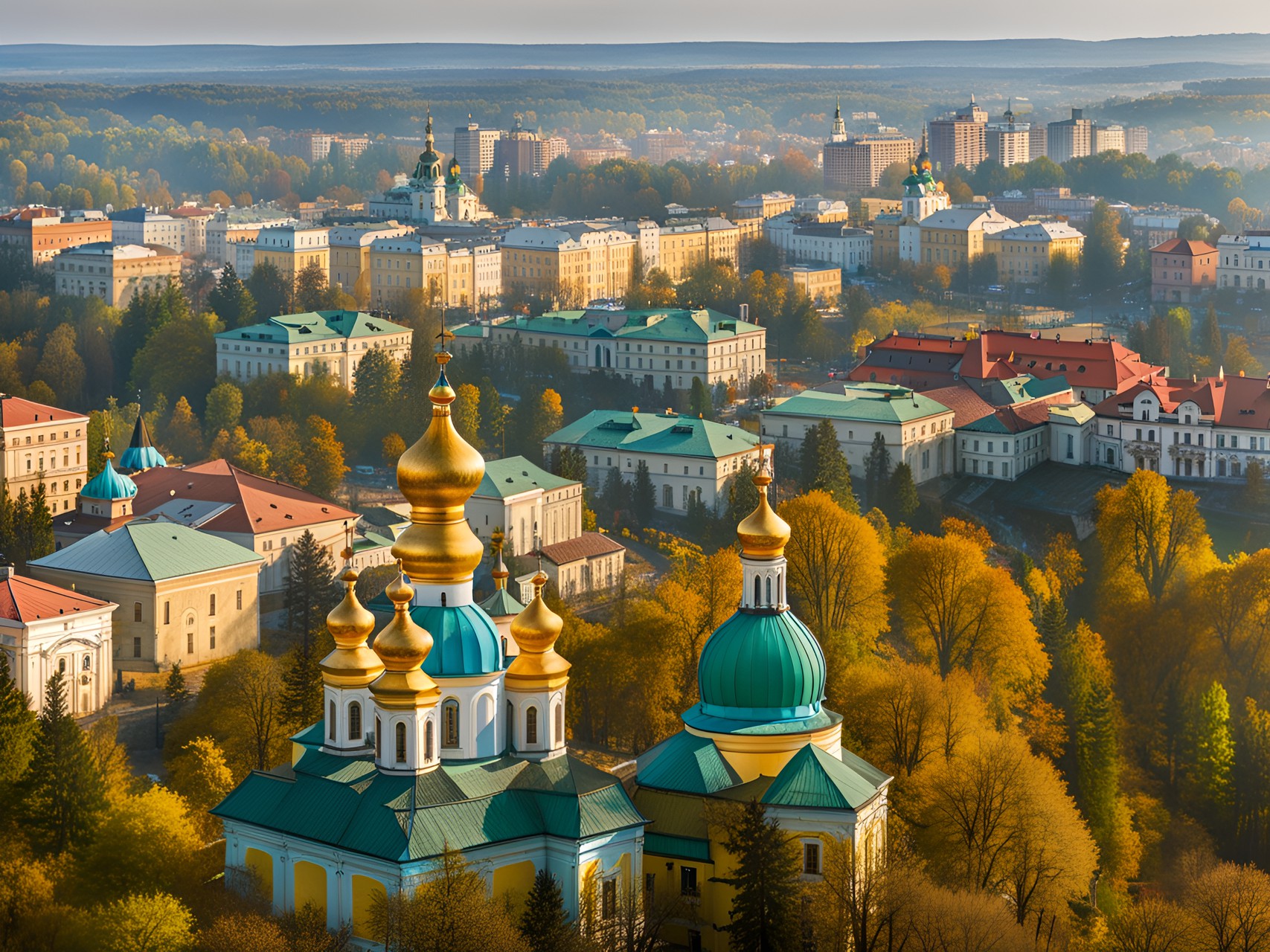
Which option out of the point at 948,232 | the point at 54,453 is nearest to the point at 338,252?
the point at 948,232

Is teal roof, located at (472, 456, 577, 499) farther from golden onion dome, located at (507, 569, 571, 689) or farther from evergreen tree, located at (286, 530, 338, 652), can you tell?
golden onion dome, located at (507, 569, 571, 689)

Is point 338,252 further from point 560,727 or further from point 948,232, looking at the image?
point 560,727

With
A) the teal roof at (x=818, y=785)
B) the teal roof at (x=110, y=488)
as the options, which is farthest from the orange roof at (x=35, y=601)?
the teal roof at (x=818, y=785)

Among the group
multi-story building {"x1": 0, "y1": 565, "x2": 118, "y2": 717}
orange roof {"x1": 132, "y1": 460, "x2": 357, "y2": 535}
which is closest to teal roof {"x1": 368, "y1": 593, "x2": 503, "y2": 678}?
multi-story building {"x1": 0, "y1": 565, "x2": 118, "y2": 717}

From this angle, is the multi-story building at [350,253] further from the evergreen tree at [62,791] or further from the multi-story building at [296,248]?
the evergreen tree at [62,791]

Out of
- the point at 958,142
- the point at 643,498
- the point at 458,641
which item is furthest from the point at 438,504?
the point at 958,142

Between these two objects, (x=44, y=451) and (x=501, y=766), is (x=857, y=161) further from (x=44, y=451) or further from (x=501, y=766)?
(x=501, y=766)
